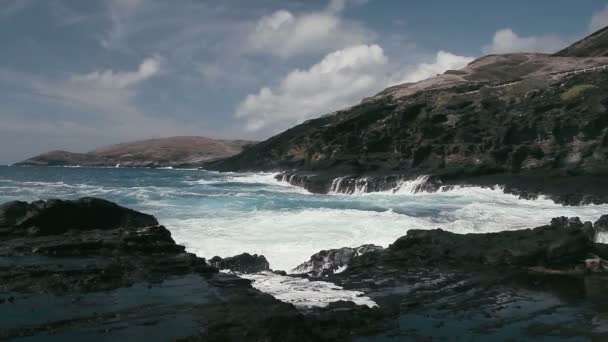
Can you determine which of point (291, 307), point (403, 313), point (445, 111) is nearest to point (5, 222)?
point (291, 307)

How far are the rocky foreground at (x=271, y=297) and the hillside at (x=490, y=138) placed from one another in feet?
66.7

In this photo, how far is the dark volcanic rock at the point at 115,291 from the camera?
690 centimetres

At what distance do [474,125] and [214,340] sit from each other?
47.2 meters

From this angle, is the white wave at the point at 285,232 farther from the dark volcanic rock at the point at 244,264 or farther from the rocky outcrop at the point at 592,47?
the rocky outcrop at the point at 592,47

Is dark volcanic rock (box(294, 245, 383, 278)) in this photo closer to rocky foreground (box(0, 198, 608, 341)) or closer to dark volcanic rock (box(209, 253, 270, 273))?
rocky foreground (box(0, 198, 608, 341))

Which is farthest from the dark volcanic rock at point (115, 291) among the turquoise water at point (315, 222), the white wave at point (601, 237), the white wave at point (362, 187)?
the white wave at point (362, 187)

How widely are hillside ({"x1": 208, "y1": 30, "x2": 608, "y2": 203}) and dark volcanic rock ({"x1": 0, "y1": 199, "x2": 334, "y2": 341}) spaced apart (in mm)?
26926

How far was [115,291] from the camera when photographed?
8914 mm

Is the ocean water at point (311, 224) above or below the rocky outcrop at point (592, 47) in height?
below

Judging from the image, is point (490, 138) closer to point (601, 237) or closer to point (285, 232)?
point (601, 237)

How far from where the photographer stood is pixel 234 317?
7281 millimetres

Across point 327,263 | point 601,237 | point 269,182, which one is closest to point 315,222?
point 327,263

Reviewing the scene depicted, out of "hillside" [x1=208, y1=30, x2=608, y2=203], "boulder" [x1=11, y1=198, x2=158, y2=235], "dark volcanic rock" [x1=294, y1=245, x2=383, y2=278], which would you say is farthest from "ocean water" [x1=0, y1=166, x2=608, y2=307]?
"hillside" [x1=208, y1=30, x2=608, y2=203]

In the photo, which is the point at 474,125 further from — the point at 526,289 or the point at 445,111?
the point at 526,289
